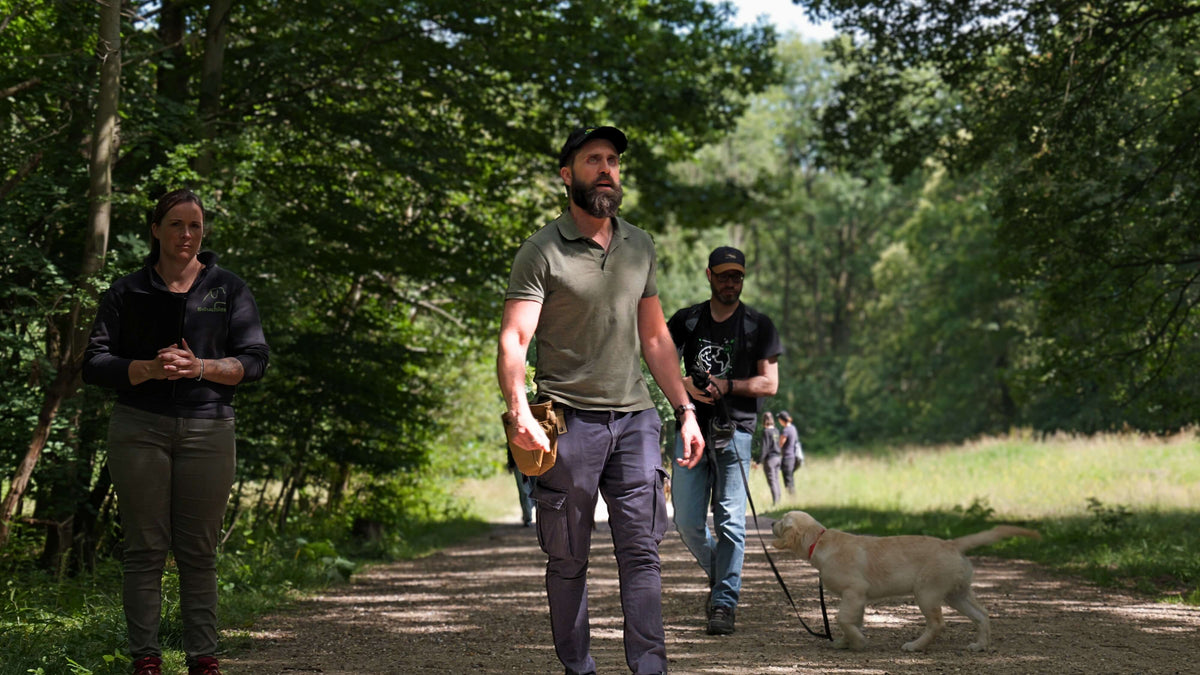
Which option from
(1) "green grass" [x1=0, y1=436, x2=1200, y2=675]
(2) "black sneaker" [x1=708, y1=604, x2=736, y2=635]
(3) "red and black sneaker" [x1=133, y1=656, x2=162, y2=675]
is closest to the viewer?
(3) "red and black sneaker" [x1=133, y1=656, x2=162, y2=675]

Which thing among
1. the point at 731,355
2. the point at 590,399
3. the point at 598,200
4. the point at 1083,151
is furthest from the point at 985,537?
the point at 1083,151

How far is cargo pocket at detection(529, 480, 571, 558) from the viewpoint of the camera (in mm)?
4637

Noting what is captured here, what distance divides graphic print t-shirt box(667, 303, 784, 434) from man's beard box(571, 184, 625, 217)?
2536 mm

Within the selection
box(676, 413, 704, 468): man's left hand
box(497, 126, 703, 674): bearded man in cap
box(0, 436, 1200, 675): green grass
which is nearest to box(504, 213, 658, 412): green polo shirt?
box(497, 126, 703, 674): bearded man in cap

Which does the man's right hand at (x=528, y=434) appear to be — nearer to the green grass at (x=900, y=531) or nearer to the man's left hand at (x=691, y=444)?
the man's left hand at (x=691, y=444)

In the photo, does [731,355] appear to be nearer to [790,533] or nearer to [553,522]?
[790,533]

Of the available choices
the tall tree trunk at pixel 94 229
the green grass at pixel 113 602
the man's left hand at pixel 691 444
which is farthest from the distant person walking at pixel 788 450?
the man's left hand at pixel 691 444

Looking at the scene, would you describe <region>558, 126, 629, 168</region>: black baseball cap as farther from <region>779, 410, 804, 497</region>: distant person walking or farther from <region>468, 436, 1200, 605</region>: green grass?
<region>779, 410, 804, 497</region>: distant person walking

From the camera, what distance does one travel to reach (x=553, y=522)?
4.66 metres

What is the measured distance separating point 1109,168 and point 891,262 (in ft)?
140

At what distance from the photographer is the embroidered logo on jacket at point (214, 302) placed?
17.1 feet

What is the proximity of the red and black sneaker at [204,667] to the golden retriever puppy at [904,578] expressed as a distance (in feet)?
10.6

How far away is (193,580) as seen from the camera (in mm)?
5270

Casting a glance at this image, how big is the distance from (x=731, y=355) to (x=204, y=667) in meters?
3.48
